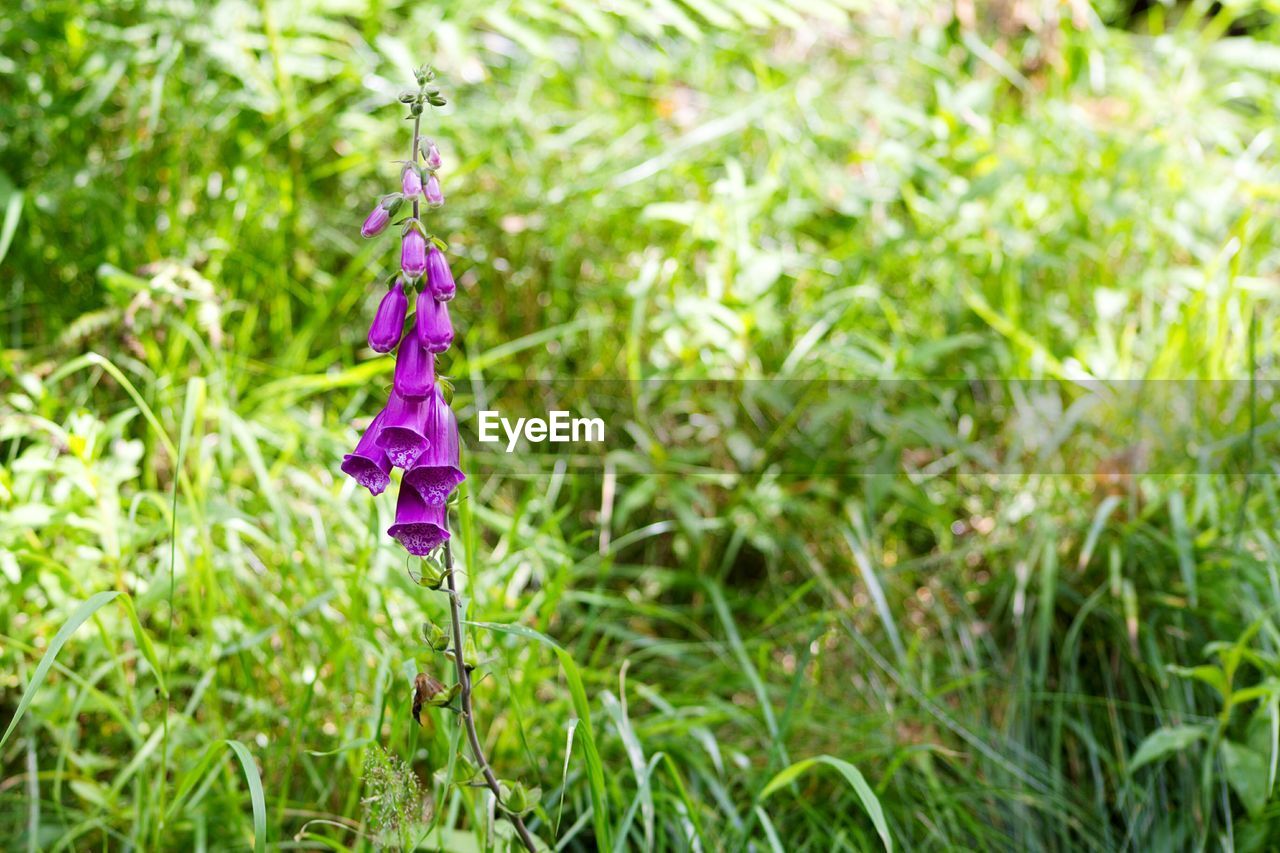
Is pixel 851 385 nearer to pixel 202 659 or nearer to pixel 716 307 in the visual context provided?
pixel 716 307

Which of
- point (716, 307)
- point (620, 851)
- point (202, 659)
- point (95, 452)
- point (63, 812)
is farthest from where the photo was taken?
point (716, 307)

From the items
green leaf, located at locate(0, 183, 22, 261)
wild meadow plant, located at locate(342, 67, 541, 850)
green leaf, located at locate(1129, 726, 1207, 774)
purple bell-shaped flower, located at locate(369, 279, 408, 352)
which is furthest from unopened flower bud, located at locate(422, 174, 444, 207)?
green leaf, located at locate(1129, 726, 1207, 774)

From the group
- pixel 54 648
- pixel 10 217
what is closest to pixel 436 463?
pixel 54 648

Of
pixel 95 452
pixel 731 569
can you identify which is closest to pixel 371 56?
pixel 95 452

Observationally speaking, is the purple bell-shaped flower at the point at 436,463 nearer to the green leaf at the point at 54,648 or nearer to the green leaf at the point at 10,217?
the green leaf at the point at 54,648

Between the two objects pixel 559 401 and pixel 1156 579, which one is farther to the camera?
pixel 559 401

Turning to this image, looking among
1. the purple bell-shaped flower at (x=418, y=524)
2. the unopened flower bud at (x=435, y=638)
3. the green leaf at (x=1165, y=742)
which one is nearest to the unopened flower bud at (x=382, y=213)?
the purple bell-shaped flower at (x=418, y=524)

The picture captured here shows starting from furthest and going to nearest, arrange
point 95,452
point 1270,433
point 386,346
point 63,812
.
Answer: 1. point 1270,433
2. point 95,452
3. point 63,812
4. point 386,346

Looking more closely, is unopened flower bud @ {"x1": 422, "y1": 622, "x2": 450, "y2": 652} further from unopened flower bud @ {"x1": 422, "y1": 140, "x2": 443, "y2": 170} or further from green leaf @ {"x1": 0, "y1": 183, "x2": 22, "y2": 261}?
green leaf @ {"x1": 0, "y1": 183, "x2": 22, "y2": 261}
